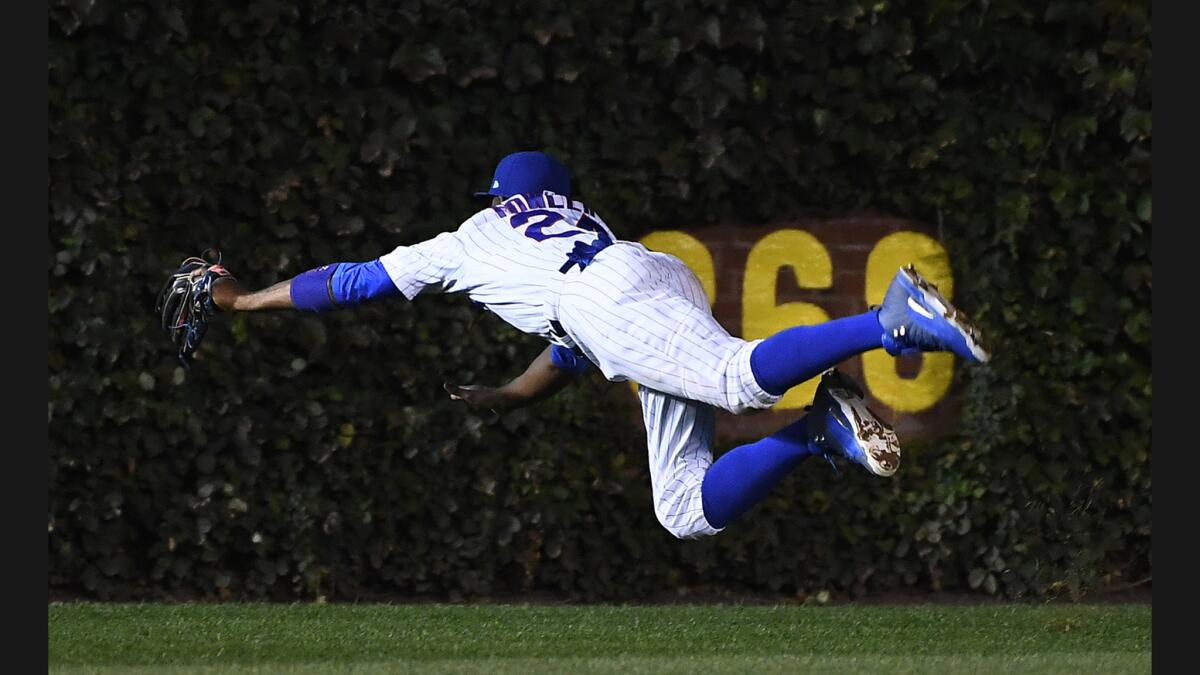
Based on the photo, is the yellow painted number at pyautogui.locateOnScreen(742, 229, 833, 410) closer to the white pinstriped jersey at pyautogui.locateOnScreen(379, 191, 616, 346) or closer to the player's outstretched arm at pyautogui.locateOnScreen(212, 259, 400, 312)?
the white pinstriped jersey at pyautogui.locateOnScreen(379, 191, 616, 346)

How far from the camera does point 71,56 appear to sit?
6.67 metres

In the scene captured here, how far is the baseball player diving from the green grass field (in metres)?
0.87

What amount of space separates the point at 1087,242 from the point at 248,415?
3397 mm

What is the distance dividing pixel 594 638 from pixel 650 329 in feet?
5.94

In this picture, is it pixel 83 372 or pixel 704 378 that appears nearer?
pixel 704 378

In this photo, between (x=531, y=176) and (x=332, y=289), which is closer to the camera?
(x=332, y=289)

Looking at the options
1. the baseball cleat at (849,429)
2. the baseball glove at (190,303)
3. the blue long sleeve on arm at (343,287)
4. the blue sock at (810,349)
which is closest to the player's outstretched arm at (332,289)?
the blue long sleeve on arm at (343,287)

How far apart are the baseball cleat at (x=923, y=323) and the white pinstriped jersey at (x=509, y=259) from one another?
38.2 inches

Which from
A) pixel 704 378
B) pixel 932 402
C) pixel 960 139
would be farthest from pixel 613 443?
pixel 704 378

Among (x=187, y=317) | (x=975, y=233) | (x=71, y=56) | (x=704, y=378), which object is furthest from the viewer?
(x=975, y=233)

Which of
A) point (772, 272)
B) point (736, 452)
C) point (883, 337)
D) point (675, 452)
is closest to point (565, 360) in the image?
point (675, 452)

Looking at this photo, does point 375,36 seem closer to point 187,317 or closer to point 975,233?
point 187,317

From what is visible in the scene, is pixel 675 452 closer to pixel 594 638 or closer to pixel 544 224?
pixel 544 224

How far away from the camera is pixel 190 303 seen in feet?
17.7
